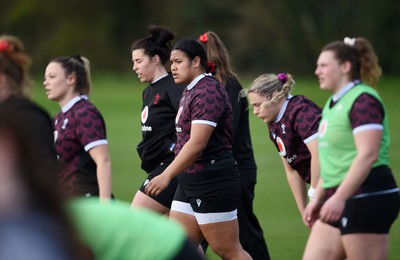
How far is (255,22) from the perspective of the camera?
52062mm

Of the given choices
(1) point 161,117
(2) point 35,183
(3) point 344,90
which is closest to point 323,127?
(3) point 344,90

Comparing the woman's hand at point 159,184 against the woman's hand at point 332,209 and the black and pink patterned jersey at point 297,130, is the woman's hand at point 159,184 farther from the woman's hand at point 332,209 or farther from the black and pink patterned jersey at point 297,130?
the woman's hand at point 332,209

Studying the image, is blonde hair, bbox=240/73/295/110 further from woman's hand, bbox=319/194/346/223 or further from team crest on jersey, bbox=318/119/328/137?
woman's hand, bbox=319/194/346/223

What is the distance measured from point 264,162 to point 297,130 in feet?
44.1

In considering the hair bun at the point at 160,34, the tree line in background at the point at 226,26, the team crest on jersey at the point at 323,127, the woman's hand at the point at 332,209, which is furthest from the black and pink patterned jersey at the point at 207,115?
→ the tree line in background at the point at 226,26

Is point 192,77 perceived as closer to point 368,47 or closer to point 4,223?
point 368,47

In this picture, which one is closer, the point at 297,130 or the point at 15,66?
the point at 15,66

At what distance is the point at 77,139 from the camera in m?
6.20

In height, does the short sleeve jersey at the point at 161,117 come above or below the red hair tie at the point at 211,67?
below

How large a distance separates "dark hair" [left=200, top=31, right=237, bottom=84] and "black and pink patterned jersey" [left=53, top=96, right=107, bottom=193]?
4.89 ft

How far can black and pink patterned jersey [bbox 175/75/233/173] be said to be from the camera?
6.31m

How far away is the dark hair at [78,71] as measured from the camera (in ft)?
21.1

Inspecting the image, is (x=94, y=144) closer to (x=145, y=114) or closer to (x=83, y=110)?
(x=83, y=110)

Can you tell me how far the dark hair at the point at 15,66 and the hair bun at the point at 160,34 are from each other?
8.51 ft
